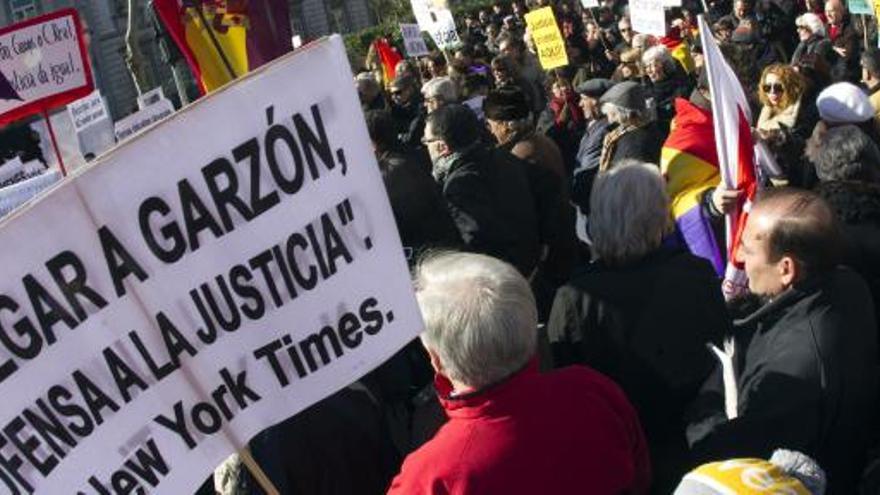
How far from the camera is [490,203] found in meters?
4.66

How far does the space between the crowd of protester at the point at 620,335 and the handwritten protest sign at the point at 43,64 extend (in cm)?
357

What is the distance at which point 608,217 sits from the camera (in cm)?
325

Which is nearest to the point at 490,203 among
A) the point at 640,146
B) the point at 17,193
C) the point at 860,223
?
the point at 640,146

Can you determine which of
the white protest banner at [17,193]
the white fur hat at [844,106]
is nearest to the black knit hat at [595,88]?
the white fur hat at [844,106]

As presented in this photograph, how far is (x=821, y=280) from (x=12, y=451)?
5.80 ft

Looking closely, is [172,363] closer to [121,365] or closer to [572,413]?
[121,365]

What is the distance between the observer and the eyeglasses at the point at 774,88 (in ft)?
18.2

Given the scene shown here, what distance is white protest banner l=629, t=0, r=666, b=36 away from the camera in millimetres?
8664

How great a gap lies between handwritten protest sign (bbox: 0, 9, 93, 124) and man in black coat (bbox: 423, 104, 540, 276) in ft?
12.4

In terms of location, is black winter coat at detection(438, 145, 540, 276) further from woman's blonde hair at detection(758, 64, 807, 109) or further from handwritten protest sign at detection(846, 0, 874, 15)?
handwritten protest sign at detection(846, 0, 874, 15)

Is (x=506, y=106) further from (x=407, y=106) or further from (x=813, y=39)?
(x=813, y=39)

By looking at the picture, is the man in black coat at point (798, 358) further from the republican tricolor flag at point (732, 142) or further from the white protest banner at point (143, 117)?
the white protest banner at point (143, 117)

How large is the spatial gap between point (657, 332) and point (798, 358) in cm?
60

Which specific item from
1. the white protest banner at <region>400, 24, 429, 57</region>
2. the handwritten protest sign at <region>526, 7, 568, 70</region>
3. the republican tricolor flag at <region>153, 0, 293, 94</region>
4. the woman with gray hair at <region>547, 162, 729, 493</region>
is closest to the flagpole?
the republican tricolor flag at <region>153, 0, 293, 94</region>
